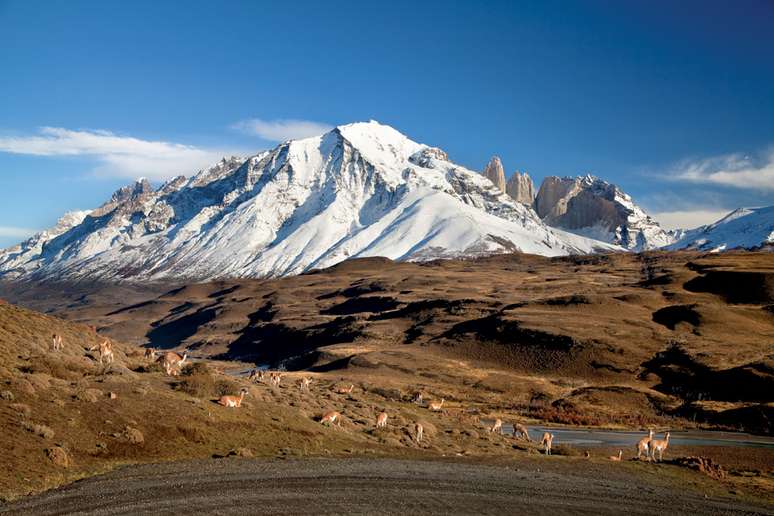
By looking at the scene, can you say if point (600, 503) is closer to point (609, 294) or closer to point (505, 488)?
point (505, 488)

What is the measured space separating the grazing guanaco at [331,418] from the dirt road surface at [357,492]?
23.5 feet

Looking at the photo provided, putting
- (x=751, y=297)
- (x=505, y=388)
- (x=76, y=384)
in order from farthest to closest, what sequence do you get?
1. (x=751, y=297)
2. (x=505, y=388)
3. (x=76, y=384)

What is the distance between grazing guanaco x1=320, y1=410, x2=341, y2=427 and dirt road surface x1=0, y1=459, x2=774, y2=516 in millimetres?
7168

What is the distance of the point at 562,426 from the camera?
217 ft

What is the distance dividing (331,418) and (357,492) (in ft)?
43.0

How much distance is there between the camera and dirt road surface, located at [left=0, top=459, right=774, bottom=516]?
2067cm

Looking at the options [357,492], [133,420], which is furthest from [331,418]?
[357,492]

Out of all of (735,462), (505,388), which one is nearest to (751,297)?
(505,388)

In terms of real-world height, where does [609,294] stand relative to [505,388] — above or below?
above

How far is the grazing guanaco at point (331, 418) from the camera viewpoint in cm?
3634

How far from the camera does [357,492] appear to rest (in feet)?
A: 77.3

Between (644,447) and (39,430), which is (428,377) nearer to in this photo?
(644,447)

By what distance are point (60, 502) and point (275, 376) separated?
111 ft

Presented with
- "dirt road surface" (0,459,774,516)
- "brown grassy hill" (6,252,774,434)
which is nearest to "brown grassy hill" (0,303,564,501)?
"dirt road surface" (0,459,774,516)
